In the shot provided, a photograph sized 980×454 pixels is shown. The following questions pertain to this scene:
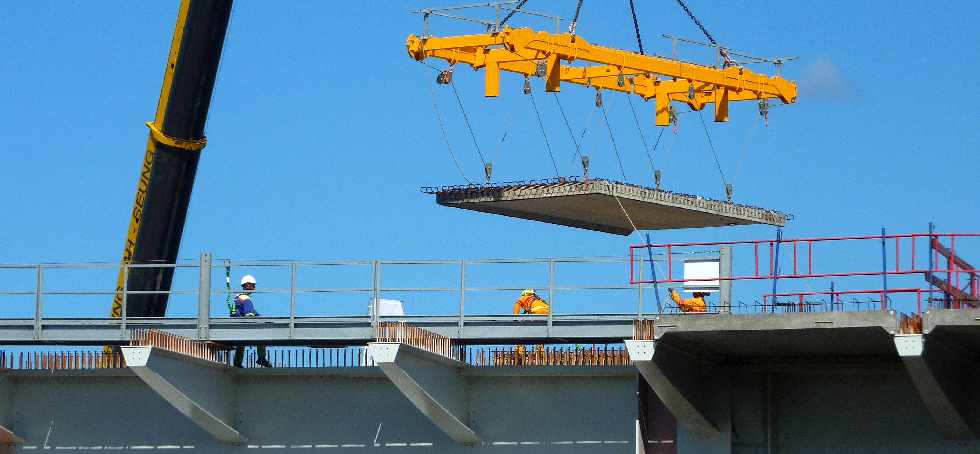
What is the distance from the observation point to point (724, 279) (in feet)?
88.6

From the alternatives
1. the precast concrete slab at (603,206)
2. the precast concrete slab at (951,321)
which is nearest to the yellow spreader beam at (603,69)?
the precast concrete slab at (603,206)

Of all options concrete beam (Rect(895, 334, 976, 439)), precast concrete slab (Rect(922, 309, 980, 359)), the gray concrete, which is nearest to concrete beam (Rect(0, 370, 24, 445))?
the gray concrete

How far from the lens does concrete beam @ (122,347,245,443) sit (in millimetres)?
27953

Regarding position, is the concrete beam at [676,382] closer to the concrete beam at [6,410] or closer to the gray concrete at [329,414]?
the gray concrete at [329,414]

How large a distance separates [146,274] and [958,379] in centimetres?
1415

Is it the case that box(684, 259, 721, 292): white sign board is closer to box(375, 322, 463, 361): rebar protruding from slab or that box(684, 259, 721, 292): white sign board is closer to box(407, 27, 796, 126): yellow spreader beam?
box(375, 322, 463, 361): rebar protruding from slab

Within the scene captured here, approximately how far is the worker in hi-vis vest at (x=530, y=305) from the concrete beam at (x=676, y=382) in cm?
253

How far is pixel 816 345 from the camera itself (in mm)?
26969

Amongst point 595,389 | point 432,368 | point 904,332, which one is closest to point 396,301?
point 432,368

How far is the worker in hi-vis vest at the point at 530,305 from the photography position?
2914 centimetres

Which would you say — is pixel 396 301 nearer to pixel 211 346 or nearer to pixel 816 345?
pixel 211 346

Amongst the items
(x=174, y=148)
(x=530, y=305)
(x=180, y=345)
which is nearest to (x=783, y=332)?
(x=530, y=305)

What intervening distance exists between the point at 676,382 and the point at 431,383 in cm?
379

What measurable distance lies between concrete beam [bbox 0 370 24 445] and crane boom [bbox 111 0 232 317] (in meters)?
3.08
